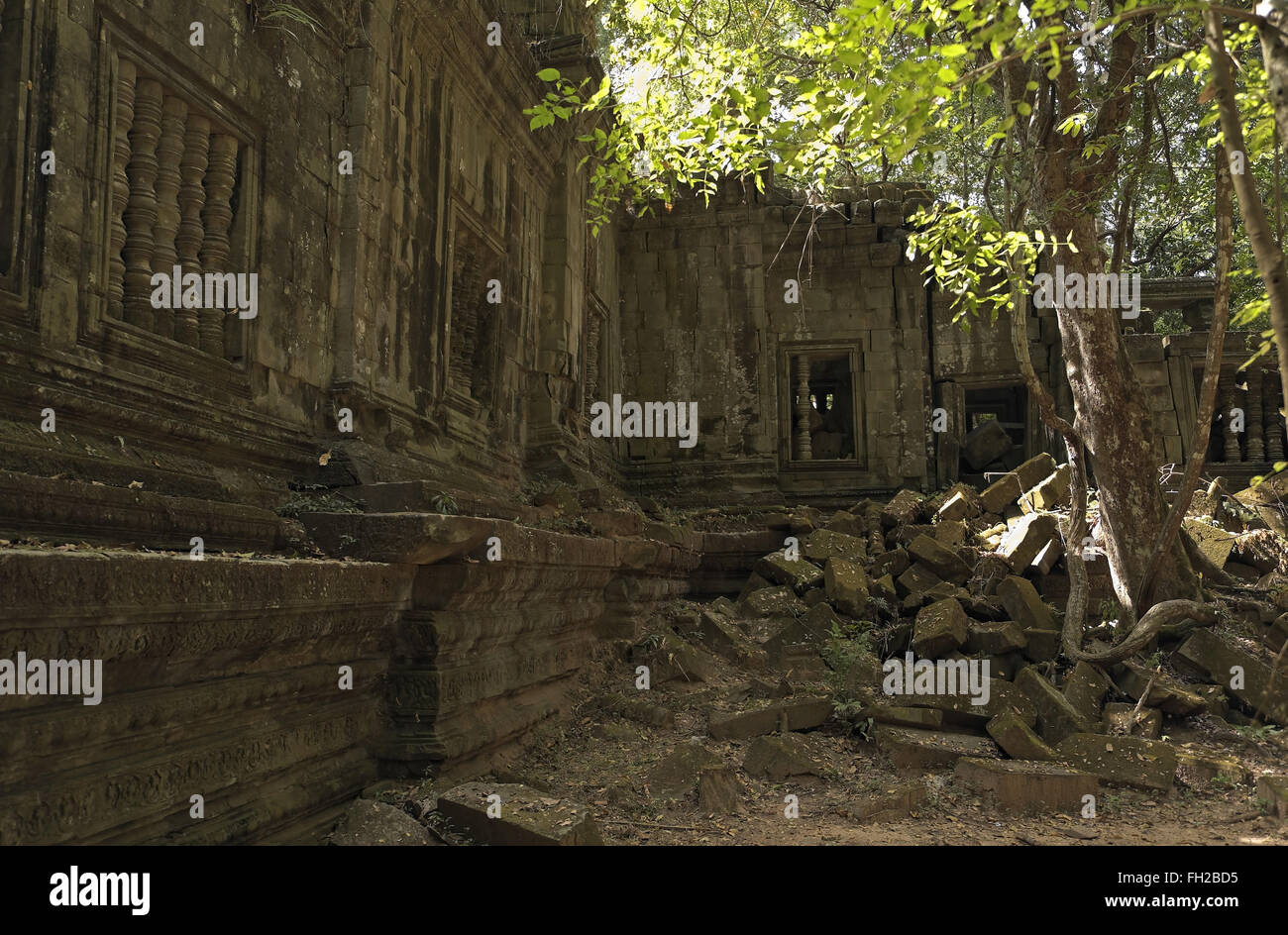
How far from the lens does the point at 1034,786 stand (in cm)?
448

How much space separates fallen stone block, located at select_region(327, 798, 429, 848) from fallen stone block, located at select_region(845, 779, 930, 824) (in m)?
2.15

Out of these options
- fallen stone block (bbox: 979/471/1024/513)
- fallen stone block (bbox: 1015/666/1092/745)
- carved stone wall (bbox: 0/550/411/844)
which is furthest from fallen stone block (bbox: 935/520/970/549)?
carved stone wall (bbox: 0/550/411/844)

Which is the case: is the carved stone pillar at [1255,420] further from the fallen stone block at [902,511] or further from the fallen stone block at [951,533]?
the fallen stone block at [951,533]

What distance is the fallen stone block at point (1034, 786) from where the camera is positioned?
4473mm

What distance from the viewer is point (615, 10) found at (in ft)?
25.9

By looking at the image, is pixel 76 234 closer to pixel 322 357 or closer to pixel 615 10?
pixel 322 357

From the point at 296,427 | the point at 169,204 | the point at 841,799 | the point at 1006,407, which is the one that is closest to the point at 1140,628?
the point at 841,799

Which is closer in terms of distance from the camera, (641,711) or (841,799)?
(841,799)

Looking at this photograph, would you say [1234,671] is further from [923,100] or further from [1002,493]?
[923,100]

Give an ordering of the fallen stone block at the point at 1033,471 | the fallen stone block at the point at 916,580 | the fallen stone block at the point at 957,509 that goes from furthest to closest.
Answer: the fallen stone block at the point at 1033,471 → the fallen stone block at the point at 957,509 → the fallen stone block at the point at 916,580

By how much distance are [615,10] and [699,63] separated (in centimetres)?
256

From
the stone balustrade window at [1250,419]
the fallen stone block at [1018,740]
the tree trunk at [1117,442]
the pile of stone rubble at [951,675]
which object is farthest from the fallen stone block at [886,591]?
the stone balustrade window at [1250,419]

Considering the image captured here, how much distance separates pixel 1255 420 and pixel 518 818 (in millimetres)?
10847

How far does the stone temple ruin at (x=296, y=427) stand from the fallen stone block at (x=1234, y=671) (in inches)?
47.4
